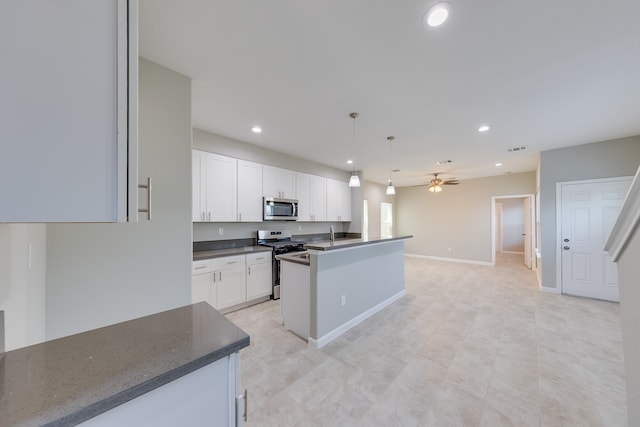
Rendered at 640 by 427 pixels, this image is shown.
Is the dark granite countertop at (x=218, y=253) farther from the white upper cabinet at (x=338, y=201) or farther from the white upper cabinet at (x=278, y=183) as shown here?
the white upper cabinet at (x=338, y=201)

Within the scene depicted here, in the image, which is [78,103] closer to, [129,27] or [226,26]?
[129,27]

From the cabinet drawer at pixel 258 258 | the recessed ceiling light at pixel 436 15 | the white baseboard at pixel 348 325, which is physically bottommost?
the white baseboard at pixel 348 325

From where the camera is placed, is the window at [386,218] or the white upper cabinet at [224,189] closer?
the white upper cabinet at [224,189]

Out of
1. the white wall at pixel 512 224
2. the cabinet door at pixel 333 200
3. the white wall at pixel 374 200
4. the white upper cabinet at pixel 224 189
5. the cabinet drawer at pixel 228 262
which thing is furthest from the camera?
the white wall at pixel 512 224

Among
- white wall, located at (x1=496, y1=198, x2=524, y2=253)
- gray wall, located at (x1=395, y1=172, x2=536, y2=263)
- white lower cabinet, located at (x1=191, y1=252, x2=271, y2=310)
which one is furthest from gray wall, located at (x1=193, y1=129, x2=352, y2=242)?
white wall, located at (x1=496, y1=198, x2=524, y2=253)

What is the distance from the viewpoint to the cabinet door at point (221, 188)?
11.4 feet

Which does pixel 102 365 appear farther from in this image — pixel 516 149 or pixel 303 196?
pixel 516 149

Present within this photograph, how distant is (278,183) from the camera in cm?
440

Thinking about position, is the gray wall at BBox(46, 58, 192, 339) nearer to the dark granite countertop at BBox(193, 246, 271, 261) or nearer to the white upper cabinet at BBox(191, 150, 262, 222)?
the dark granite countertop at BBox(193, 246, 271, 261)

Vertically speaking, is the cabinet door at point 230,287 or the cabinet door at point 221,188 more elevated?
the cabinet door at point 221,188

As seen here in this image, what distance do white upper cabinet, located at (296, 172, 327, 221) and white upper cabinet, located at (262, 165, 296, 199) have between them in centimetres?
17

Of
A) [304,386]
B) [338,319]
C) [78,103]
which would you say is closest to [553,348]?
[338,319]

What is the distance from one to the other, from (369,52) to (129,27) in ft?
5.64

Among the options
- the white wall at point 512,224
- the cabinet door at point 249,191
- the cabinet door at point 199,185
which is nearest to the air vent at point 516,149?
the cabinet door at point 249,191
